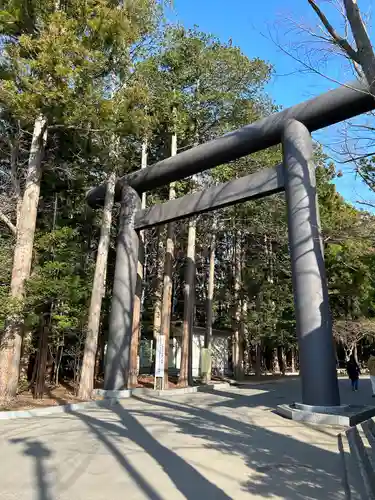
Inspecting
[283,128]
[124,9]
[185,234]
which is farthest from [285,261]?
[124,9]

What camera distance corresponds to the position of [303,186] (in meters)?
8.98

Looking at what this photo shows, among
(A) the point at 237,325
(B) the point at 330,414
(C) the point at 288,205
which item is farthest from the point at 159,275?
(B) the point at 330,414

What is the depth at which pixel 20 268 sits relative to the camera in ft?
33.6

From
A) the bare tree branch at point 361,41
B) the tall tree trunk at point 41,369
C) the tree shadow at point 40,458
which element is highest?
the bare tree branch at point 361,41

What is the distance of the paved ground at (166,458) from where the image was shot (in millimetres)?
3920

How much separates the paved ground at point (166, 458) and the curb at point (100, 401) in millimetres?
548

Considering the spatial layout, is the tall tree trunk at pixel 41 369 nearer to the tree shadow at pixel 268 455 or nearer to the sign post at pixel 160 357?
the sign post at pixel 160 357

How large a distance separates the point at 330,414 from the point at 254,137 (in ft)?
21.8

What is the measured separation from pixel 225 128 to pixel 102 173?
5525 millimetres

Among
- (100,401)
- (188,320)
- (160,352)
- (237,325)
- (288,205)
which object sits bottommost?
(100,401)

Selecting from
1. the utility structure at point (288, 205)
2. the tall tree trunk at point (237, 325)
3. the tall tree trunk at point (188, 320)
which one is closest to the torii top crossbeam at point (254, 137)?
the utility structure at point (288, 205)

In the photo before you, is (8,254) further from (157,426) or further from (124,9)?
(124,9)

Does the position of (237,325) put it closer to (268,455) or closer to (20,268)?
(20,268)

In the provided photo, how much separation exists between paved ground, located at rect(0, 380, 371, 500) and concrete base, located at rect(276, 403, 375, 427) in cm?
33
